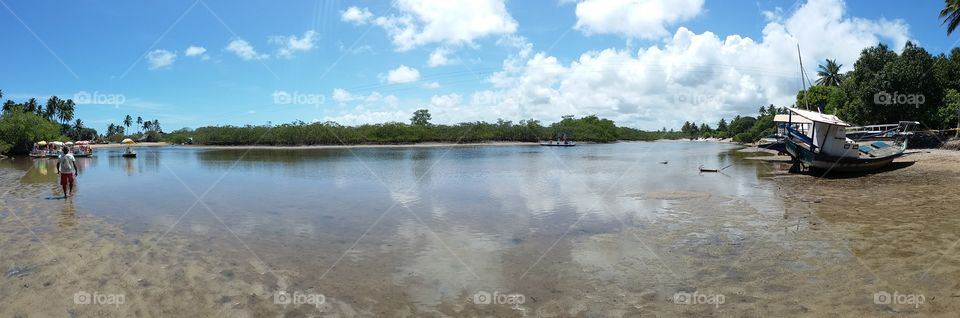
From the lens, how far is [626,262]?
8.61 metres

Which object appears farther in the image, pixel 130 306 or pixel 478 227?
pixel 478 227

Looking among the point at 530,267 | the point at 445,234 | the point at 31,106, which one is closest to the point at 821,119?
the point at 445,234

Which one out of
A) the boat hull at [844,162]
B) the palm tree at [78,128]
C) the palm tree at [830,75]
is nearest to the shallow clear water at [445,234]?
the boat hull at [844,162]

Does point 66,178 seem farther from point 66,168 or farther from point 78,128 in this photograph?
point 78,128

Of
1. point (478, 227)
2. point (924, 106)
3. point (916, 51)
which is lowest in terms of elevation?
point (478, 227)

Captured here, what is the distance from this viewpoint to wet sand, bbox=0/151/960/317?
6.32 metres

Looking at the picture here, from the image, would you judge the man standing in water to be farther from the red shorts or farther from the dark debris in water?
the dark debris in water

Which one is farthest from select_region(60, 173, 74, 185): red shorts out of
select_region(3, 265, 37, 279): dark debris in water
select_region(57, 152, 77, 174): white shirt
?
select_region(3, 265, 37, 279): dark debris in water

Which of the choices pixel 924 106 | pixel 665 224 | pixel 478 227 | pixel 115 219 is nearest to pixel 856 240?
pixel 665 224

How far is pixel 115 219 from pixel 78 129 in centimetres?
16339

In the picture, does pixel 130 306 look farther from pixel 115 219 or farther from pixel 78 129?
pixel 78 129

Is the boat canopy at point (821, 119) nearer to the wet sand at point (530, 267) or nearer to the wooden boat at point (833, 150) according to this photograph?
the wooden boat at point (833, 150)

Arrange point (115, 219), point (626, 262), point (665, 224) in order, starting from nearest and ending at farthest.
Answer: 1. point (626, 262)
2. point (665, 224)
3. point (115, 219)

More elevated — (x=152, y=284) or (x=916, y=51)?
(x=916, y=51)
